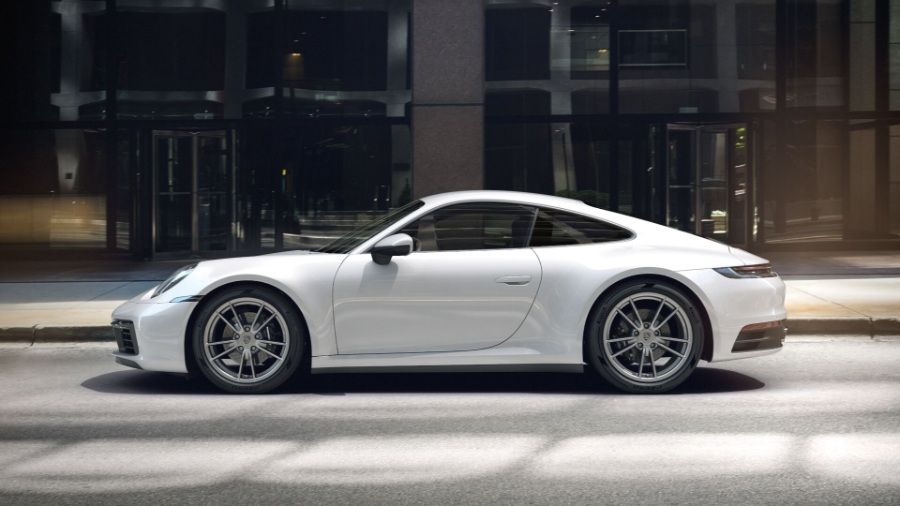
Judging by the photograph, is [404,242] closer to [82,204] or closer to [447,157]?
[447,157]

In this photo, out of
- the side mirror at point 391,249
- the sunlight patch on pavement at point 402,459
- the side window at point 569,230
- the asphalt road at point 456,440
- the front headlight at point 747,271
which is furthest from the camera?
the side window at point 569,230

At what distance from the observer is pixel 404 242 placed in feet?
23.2

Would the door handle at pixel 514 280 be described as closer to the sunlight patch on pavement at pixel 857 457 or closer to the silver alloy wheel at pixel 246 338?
the silver alloy wheel at pixel 246 338

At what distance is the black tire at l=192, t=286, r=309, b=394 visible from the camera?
7.11 metres

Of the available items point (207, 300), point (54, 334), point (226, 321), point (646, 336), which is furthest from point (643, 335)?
point (54, 334)

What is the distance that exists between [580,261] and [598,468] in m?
2.05

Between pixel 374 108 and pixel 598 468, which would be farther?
pixel 374 108

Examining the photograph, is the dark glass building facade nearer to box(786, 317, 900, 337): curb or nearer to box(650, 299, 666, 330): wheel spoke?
box(786, 317, 900, 337): curb

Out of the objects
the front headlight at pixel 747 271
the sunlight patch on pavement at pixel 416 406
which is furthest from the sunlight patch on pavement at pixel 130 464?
the front headlight at pixel 747 271

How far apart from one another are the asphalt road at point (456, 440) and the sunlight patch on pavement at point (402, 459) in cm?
1

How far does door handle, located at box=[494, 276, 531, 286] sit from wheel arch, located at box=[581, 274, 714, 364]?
1.39 ft

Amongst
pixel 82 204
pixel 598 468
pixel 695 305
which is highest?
pixel 82 204

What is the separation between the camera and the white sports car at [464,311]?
706cm

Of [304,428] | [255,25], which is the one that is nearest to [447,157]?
[255,25]
